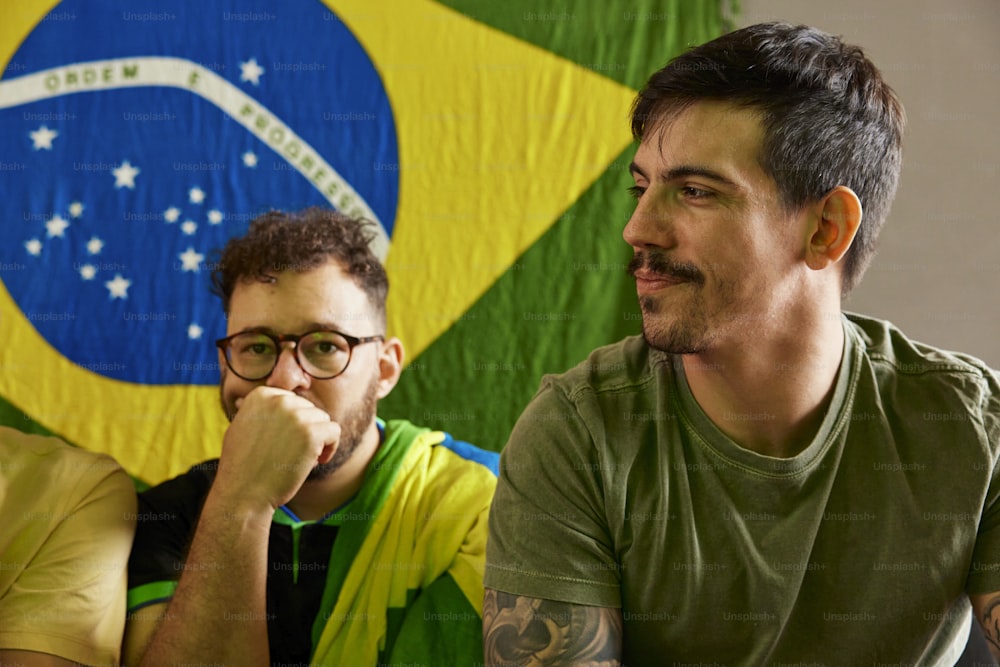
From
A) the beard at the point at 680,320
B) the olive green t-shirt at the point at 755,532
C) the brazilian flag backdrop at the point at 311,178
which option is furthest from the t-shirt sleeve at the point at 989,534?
the brazilian flag backdrop at the point at 311,178

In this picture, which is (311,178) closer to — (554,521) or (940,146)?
(554,521)

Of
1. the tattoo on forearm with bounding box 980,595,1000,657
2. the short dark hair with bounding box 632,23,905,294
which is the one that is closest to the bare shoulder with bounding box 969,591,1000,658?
the tattoo on forearm with bounding box 980,595,1000,657

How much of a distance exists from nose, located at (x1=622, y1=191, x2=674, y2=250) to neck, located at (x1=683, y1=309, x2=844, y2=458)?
15cm

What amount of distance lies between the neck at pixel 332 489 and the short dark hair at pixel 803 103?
66 cm

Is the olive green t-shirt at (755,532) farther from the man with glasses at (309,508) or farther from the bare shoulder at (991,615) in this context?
the man with glasses at (309,508)

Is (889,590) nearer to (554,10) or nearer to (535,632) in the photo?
(535,632)

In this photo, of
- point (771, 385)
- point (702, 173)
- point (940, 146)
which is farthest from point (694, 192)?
point (940, 146)

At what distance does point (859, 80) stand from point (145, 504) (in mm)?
1176

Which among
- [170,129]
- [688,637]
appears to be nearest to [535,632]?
[688,637]

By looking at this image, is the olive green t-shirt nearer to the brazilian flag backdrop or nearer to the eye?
the eye

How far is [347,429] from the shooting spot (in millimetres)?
1403

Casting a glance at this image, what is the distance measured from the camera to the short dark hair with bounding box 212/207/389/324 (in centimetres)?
145

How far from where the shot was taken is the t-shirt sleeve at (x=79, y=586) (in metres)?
1.21

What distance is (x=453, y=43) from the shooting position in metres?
1.81
